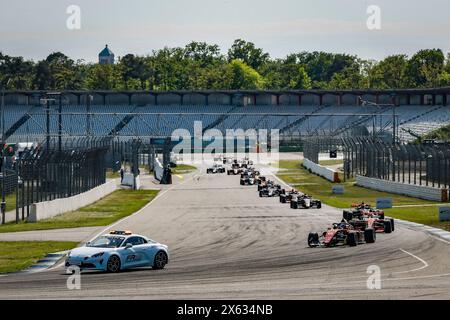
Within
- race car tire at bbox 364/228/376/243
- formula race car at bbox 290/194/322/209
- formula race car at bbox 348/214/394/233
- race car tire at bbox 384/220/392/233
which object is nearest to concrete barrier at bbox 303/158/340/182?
formula race car at bbox 290/194/322/209

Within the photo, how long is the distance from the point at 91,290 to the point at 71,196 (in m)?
36.2

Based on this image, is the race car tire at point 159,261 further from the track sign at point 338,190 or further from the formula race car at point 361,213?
the track sign at point 338,190

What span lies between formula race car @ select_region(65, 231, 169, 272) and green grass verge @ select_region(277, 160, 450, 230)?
57.3ft

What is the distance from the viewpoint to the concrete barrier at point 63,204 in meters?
53.7

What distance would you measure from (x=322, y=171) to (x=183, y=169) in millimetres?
27843

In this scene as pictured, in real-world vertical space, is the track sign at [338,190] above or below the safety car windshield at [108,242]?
below

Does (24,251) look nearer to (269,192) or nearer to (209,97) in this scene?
(269,192)

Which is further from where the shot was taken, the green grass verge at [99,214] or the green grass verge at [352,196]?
the green grass verge at [352,196]

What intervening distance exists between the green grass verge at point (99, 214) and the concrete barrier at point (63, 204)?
340 millimetres

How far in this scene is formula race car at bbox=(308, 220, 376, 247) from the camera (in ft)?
128

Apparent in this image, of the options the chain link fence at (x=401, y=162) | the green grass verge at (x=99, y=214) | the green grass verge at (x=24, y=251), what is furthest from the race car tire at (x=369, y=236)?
the chain link fence at (x=401, y=162)

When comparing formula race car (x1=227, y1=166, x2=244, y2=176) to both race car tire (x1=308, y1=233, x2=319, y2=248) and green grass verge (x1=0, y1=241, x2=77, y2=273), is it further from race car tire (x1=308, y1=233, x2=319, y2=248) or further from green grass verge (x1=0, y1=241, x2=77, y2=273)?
race car tire (x1=308, y1=233, x2=319, y2=248)

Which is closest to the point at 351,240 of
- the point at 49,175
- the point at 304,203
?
the point at 49,175

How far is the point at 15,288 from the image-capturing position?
27906 millimetres
